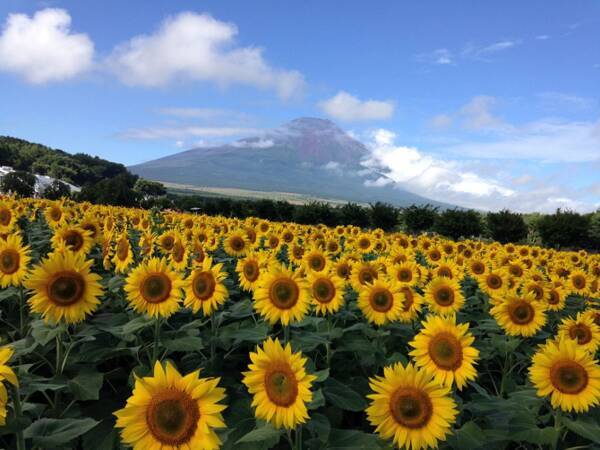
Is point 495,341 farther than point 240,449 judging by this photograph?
Yes

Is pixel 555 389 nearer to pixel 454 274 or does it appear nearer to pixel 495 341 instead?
pixel 495 341

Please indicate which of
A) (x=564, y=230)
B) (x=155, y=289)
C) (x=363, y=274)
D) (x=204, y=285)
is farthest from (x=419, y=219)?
(x=155, y=289)

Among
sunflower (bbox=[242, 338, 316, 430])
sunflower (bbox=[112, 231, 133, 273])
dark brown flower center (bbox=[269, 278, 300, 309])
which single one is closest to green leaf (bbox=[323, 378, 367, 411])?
dark brown flower center (bbox=[269, 278, 300, 309])

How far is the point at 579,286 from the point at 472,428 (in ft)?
22.8

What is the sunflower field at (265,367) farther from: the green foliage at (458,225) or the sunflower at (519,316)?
the green foliage at (458,225)

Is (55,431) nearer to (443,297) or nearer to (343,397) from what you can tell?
(343,397)

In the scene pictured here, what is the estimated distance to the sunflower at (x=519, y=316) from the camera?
540 cm

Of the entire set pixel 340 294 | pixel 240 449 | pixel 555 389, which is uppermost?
pixel 340 294

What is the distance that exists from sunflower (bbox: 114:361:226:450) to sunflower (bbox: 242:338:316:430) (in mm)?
374

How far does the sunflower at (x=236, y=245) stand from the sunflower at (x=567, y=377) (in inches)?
208

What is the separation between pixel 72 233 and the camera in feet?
19.3

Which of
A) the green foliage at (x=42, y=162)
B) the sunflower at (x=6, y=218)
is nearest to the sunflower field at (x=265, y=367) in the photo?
the sunflower at (x=6, y=218)

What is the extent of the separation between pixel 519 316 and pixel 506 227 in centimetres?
3472

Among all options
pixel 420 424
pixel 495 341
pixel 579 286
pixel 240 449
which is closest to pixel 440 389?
pixel 420 424
